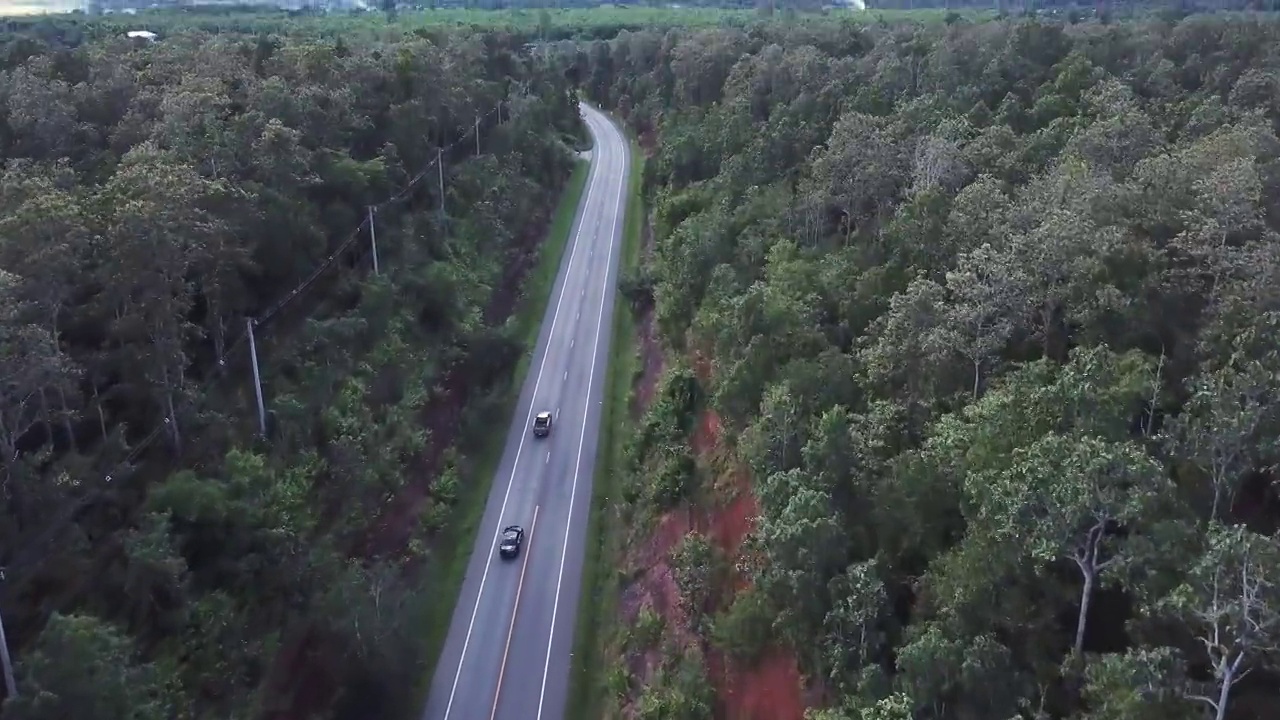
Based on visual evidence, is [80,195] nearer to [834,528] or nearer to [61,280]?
[61,280]

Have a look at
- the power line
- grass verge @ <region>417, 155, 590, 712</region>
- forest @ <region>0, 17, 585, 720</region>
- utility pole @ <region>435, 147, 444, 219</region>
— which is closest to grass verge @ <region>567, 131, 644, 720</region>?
grass verge @ <region>417, 155, 590, 712</region>

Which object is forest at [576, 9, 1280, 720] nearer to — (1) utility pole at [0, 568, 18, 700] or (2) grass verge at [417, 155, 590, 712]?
(2) grass verge at [417, 155, 590, 712]

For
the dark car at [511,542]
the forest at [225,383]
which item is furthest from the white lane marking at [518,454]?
the forest at [225,383]

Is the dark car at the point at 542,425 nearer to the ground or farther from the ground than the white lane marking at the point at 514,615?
farther from the ground

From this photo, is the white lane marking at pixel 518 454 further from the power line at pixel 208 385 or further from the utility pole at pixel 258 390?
the power line at pixel 208 385

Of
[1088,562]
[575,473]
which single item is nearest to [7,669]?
[1088,562]

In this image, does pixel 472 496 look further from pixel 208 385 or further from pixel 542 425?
pixel 208 385
